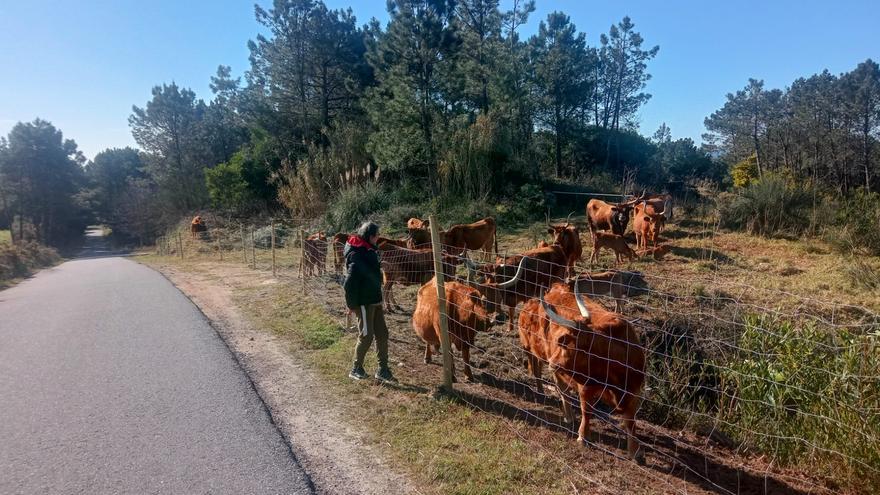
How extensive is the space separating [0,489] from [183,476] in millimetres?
1374

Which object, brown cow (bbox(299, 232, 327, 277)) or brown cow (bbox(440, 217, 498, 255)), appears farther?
brown cow (bbox(299, 232, 327, 277))

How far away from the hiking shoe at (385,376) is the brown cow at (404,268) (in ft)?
10.7

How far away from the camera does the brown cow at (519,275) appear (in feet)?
24.4

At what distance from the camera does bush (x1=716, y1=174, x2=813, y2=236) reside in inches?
515

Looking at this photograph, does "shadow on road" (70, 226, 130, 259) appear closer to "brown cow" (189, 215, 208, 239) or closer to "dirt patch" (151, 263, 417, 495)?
"brown cow" (189, 215, 208, 239)

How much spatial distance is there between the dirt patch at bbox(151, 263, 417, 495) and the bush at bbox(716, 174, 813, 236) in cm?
1231

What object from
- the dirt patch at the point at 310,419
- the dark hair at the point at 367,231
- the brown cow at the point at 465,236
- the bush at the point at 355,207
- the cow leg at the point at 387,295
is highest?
the bush at the point at 355,207

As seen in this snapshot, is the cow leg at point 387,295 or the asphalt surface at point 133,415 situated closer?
the asphalt surface at point 133,415

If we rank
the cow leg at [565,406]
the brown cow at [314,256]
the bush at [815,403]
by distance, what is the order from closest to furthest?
the bush at [815,403] < the cow leg at [565,406] < the brown cow at [314,256]

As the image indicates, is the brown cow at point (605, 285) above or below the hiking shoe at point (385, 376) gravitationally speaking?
above

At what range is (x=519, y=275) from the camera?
781 centimetres

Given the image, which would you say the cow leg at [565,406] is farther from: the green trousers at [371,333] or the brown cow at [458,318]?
the green trousers at [371,333]

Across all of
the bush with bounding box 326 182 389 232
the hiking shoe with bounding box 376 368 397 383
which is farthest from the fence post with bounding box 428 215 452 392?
the bush with bounding box 326 182 389 232

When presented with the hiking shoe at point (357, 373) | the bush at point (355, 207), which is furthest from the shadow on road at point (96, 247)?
the hiking shoe at point (357, 373)
